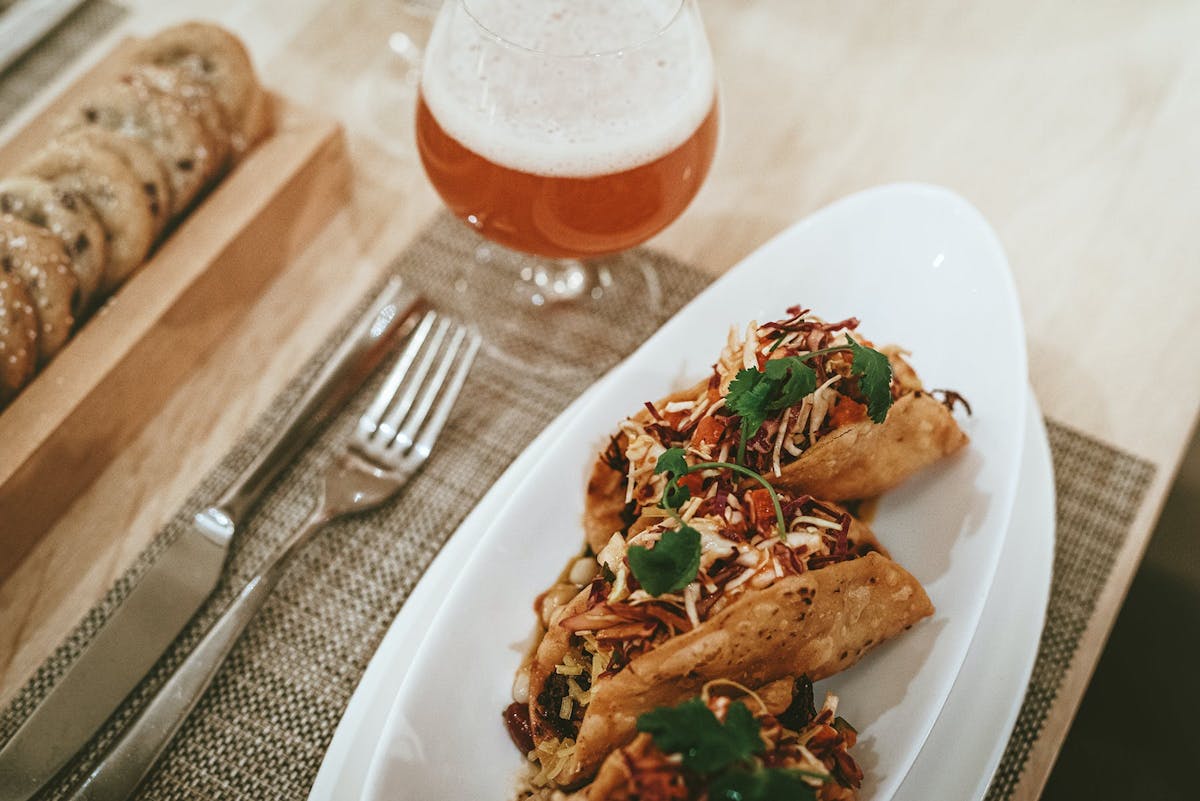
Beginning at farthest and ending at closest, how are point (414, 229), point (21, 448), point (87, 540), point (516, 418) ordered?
point (414, 229), point (516, 418), point (87, 540), point (21, 448)

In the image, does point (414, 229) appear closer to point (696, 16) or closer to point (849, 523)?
point (696, 16)

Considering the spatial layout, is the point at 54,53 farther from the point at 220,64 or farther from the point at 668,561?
the point at 668,561

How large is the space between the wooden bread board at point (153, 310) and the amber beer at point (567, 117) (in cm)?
40

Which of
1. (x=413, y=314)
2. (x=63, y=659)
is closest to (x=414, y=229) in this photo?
(x=413, y=314)

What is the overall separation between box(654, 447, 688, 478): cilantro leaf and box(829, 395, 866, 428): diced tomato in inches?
9.6

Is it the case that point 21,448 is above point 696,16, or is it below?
below

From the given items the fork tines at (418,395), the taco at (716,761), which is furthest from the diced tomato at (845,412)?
the fork tines at (418,395)

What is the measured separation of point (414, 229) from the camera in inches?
75.1

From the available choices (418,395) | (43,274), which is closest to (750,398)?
(418,395)

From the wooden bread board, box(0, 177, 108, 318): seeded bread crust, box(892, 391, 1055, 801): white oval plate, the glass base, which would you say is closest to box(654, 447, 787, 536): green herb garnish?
box(892, 391, 1055, 801): white oval plate

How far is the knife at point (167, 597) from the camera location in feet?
3.98

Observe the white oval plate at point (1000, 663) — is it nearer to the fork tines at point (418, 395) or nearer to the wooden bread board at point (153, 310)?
the fork tines at point (418, 395)

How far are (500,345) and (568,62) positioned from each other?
0.60 metres

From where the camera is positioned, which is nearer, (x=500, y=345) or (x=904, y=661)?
(x=904, y=661)
